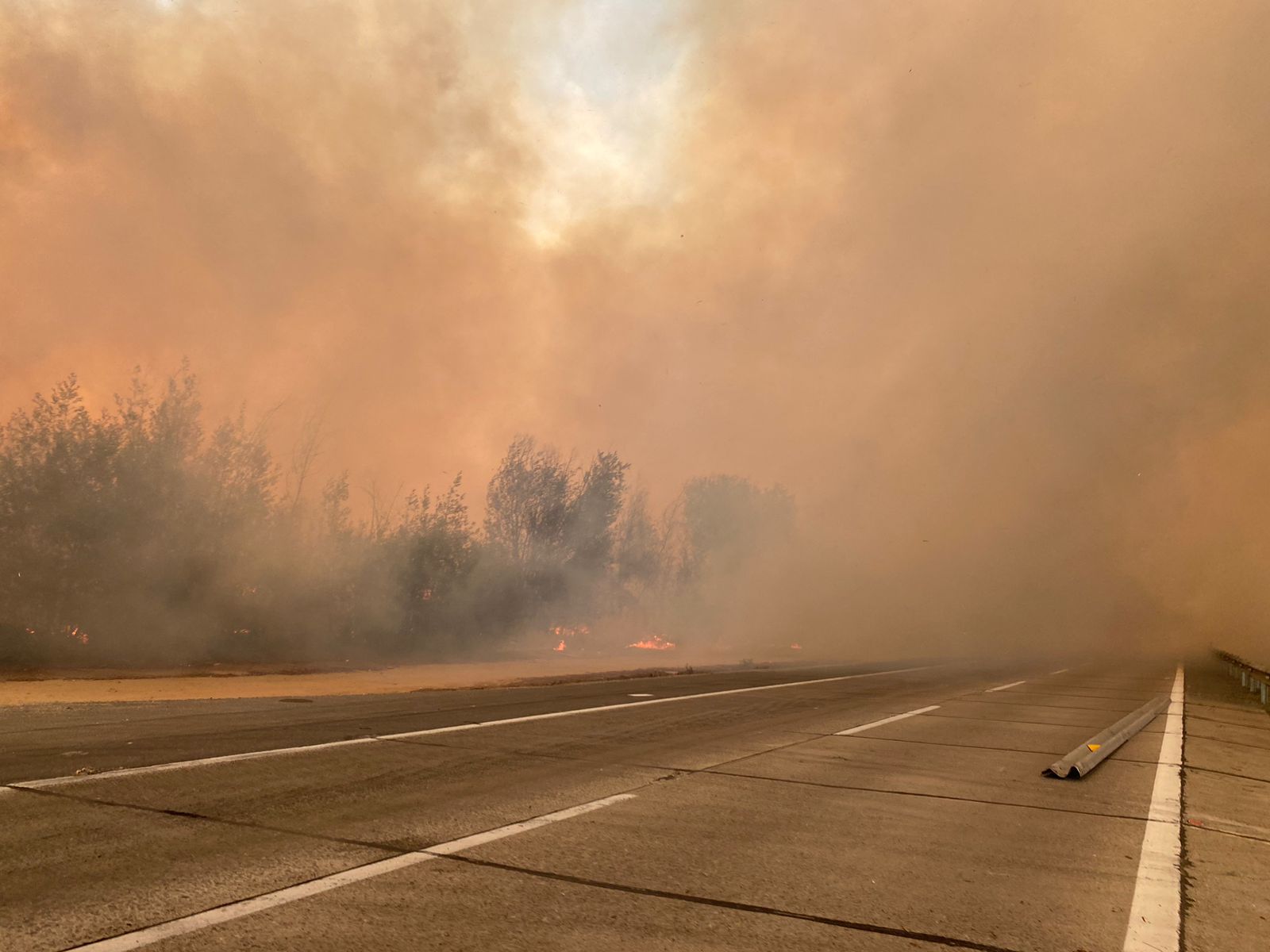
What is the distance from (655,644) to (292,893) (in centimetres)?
4625

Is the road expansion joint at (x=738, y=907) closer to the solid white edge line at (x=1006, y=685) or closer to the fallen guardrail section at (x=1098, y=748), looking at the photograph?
the fallen guardrail section at (x=1098, y=748)

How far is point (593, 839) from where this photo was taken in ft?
18.5

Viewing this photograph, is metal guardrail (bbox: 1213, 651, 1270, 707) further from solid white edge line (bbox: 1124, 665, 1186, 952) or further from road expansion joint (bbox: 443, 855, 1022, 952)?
road expansion joint (bbox: 443, 855, 1022, 952)

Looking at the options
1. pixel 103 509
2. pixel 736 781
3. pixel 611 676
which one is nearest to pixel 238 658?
pixel 103 509

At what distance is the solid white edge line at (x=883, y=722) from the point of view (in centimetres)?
1208

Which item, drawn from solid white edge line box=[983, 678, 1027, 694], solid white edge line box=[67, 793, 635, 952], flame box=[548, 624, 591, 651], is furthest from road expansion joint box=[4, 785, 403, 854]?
flame box=[548, 624, 591, 651]

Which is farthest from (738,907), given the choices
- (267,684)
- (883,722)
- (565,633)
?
(565,633)

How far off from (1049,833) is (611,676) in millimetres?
17116

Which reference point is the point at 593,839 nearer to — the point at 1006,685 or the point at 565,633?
the point at 1006,685

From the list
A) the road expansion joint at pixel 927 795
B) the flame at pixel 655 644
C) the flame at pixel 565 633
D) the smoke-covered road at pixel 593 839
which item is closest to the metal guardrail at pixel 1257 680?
the smoke-covered road at pixel 593 839

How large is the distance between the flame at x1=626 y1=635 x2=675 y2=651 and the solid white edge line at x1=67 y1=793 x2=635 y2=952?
4274cm

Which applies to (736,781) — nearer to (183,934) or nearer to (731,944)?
(731,944)

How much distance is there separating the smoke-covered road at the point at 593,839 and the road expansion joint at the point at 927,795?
0.04 metres

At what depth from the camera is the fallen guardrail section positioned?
30.2 ft
